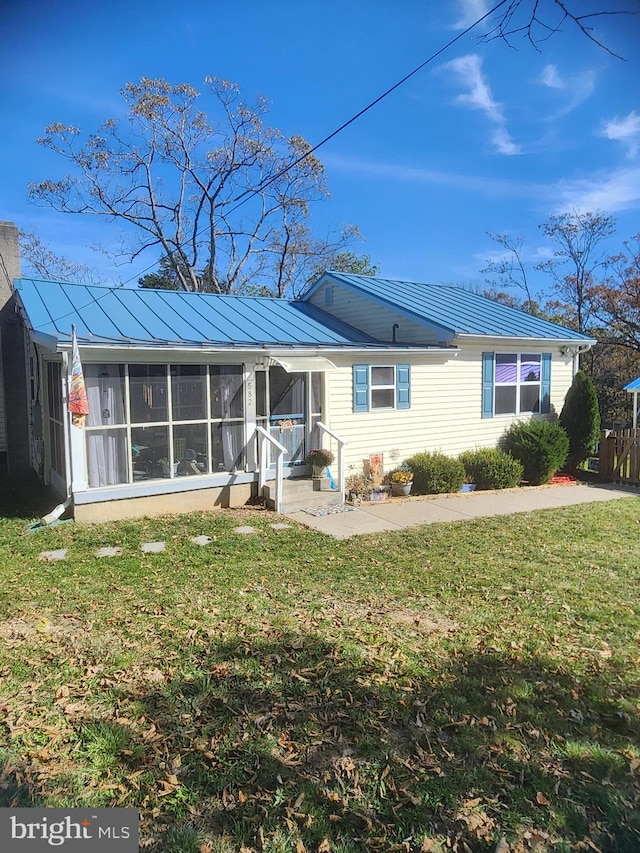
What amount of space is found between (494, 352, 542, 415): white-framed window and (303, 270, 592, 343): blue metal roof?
0.66 meters

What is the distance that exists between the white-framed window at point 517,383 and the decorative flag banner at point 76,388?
379 inches

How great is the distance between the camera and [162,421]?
29.7 feet

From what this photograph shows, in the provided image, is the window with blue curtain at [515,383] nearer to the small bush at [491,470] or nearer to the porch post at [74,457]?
the small bush at [491,470]

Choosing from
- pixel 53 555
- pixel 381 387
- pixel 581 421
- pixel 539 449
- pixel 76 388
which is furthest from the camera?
pixel 581 421

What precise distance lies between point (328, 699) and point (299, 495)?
629 cm

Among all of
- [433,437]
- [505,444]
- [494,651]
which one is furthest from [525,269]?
[494,651]

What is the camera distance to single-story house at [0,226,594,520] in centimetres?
866

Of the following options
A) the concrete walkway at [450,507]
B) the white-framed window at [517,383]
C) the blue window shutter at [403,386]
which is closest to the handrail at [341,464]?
the concrete walkway at [450,507]

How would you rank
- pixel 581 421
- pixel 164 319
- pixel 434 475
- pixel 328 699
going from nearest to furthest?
pixel 328 699
pixel 164 319
pixel 434 475
pixel 581 421

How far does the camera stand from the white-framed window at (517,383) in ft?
44.7

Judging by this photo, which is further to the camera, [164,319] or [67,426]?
[164,319]

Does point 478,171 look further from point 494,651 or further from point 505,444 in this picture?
point 505,444

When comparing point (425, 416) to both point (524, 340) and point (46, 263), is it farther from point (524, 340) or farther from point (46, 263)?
point (46, 263)

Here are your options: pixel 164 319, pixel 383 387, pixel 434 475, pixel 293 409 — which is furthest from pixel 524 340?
pixel 164 319
